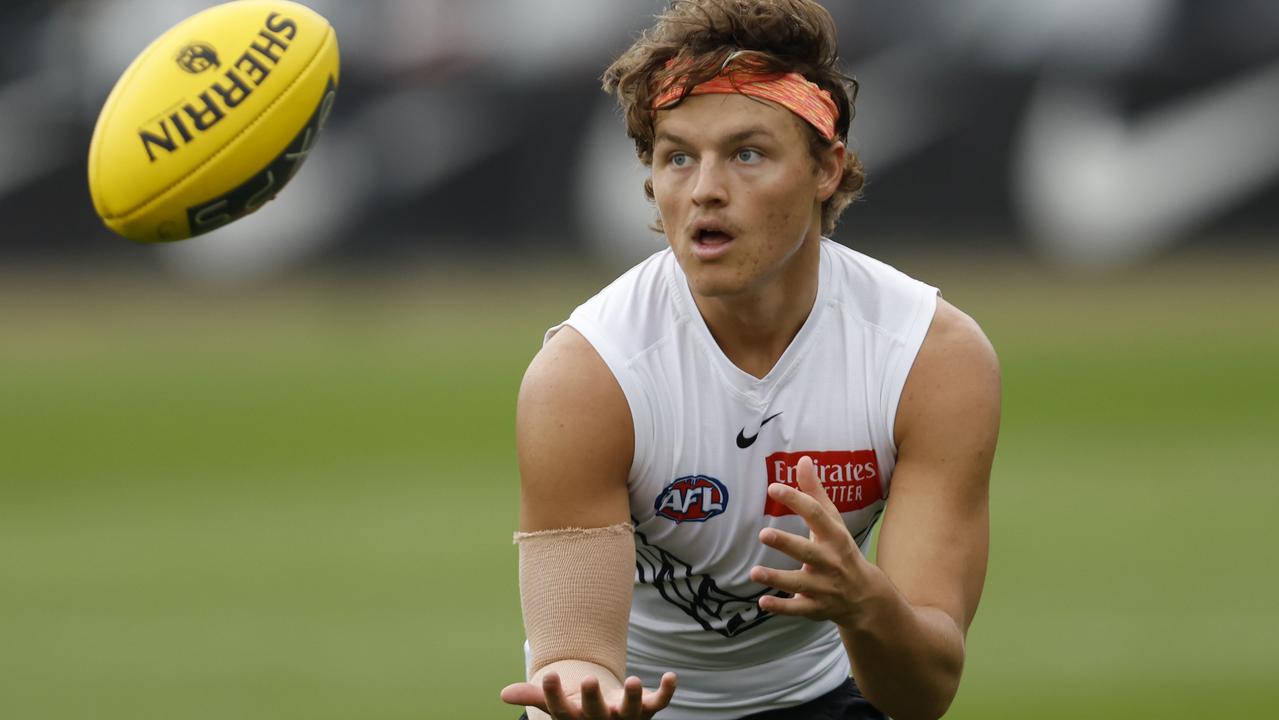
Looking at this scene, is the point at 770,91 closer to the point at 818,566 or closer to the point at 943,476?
the point at 943,476

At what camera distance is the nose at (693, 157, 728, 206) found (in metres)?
4.21

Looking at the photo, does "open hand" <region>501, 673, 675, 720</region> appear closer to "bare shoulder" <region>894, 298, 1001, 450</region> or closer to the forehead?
"bare shoulder" <region>894, 298, 1001, 450</region>

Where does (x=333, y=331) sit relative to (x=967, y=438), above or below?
above

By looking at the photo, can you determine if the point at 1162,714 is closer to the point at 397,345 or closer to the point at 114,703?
the point at 114,703

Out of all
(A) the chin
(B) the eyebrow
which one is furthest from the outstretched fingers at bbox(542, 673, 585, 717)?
(B) the eyebrow

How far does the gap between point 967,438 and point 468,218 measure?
1338 centimetres

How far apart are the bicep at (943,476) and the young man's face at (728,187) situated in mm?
472

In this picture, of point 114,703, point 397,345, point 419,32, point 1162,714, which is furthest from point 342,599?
point 419,32

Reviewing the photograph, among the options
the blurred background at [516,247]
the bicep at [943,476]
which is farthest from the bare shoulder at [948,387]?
the blurred background at [516,247]

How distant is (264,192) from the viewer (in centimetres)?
482

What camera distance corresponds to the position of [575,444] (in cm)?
424

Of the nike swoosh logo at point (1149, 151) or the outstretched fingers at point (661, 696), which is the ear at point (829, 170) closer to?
the outstretched fingers at point (661, 696)

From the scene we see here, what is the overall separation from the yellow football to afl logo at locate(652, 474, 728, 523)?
4.52 feet

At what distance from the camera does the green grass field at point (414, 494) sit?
7930 millimetres
